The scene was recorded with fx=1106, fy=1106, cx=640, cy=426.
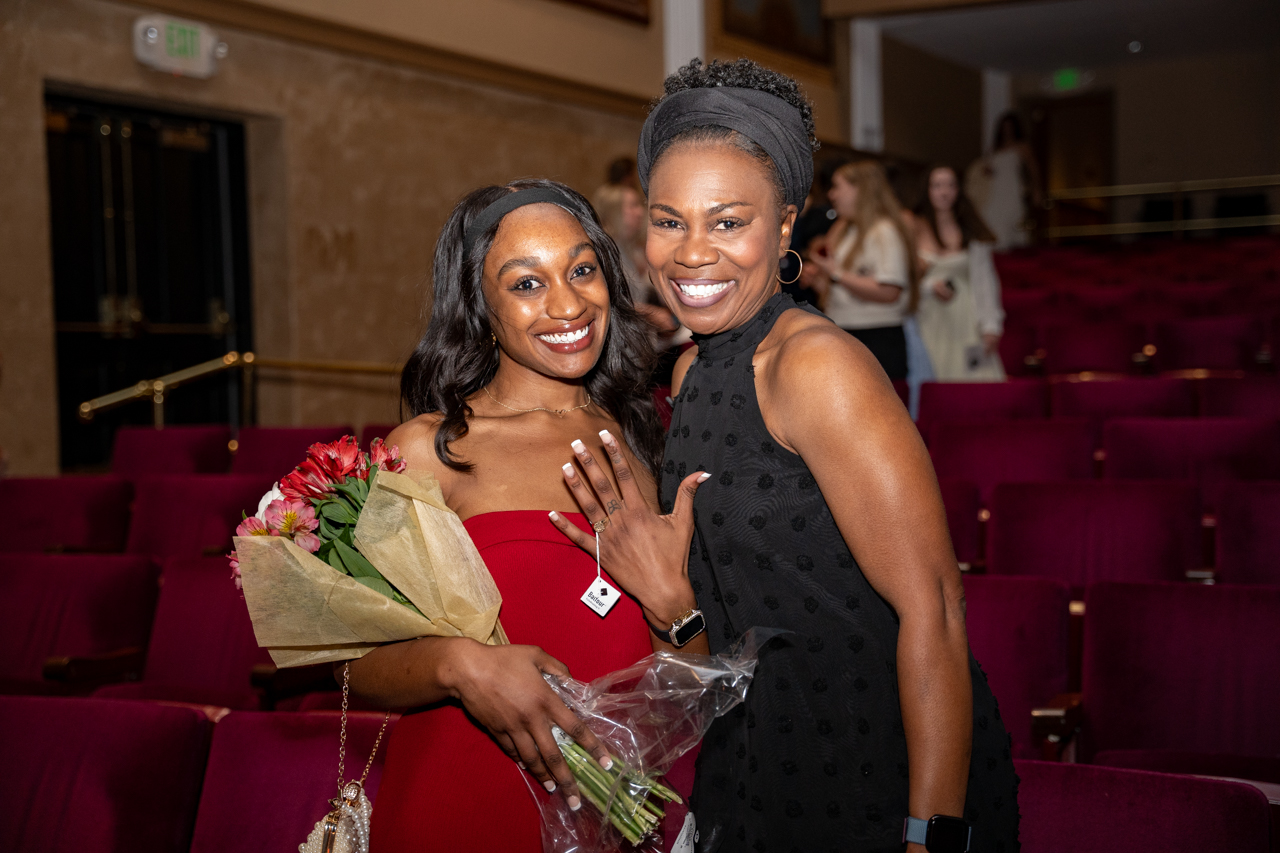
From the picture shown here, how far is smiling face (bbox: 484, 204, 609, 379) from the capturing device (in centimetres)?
161

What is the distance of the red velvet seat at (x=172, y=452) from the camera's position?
5176 millimetres

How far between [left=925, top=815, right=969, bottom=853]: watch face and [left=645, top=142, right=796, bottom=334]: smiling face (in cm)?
60

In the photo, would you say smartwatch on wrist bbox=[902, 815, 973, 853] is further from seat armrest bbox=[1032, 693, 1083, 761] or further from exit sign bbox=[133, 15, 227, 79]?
exit sign bbox=[133, 15, 227, 79]

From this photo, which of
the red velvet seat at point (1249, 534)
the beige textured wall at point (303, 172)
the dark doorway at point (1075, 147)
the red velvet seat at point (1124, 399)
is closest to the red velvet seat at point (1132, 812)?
the red velvet seat at point (1249, 534)

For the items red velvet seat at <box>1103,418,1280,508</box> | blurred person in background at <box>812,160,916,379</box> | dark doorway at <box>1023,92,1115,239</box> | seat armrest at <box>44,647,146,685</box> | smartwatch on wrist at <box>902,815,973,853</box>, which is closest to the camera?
smartwatch on wrist at <box>902,815,973,853</box>

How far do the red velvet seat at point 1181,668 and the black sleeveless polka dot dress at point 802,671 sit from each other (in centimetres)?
138

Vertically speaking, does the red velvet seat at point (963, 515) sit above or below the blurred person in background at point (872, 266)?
below

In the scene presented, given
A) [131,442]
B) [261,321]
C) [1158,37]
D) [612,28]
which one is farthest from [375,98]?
[1158,37]

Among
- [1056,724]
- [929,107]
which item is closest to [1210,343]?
[1056,724]

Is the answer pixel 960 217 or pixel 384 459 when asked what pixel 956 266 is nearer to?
pixel 960 217

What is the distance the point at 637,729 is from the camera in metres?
1.28

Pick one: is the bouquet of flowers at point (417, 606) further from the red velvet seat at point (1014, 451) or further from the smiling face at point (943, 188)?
the smiling face at point (943, 188)

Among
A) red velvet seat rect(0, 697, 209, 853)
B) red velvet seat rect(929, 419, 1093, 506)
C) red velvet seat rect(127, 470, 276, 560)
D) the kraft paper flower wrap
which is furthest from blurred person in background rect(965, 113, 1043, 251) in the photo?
the kraft paper flower wrap

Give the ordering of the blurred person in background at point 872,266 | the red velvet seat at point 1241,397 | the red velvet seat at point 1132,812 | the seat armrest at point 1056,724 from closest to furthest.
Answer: the red velvet seat at point 1132,812 → the seat armrest at point 1056,724 → the blurred person in background at point 872,266 → the red velvet seat at point 1241,397
